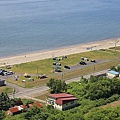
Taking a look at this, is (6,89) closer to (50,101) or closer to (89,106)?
(50,101)

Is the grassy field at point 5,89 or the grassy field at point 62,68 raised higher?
the grassy field at point 62,68

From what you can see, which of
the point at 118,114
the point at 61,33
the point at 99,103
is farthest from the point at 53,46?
the point at 118,114

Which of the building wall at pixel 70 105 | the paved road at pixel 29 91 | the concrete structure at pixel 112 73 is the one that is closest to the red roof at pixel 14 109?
the building wall at pixel 70 105

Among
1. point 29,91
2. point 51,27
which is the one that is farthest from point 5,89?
point 51,27

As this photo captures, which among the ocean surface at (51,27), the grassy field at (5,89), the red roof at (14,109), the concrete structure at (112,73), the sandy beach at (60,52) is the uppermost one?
the ocean surface at (51,27)

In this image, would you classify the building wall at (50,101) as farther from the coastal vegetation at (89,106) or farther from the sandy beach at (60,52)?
the sandy beach at (60,52)

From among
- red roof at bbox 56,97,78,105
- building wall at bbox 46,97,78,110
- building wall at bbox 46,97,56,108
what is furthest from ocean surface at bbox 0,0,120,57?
red roof at bbox 56,97,78,105

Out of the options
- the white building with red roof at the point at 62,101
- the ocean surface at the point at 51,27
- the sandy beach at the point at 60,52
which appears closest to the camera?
the white building with red roof at the point at 62,101
